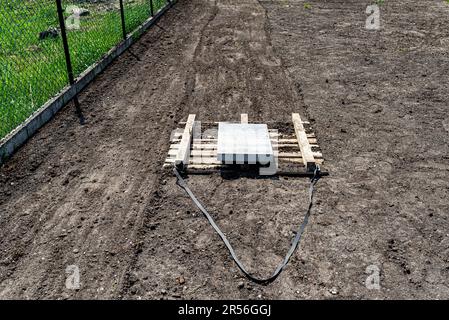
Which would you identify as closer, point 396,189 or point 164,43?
point 396,189

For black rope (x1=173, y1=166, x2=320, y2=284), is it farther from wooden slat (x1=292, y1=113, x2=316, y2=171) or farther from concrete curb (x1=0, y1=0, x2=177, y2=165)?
concrete curb (x1=0, y1=0, x2=177, y2=165)

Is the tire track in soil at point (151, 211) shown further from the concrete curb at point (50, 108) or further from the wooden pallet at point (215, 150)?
the concrete curb at point (50, 108)

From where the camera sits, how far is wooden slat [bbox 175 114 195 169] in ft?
17.7

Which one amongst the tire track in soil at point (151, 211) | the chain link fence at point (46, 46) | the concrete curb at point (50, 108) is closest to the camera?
the tire track in soil at point (151, 211)

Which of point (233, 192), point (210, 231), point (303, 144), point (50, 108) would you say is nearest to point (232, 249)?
point (210, 231)

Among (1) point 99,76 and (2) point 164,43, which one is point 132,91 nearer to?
(1) point 99,76

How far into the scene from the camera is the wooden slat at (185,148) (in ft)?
17.7

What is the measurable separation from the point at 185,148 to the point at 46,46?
5.99 meters

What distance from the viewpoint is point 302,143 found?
19.4 ft

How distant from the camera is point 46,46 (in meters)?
9.59

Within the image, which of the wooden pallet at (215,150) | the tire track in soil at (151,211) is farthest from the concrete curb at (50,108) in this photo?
the wooden pallet at (215,150)

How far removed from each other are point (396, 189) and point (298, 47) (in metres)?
6.65
